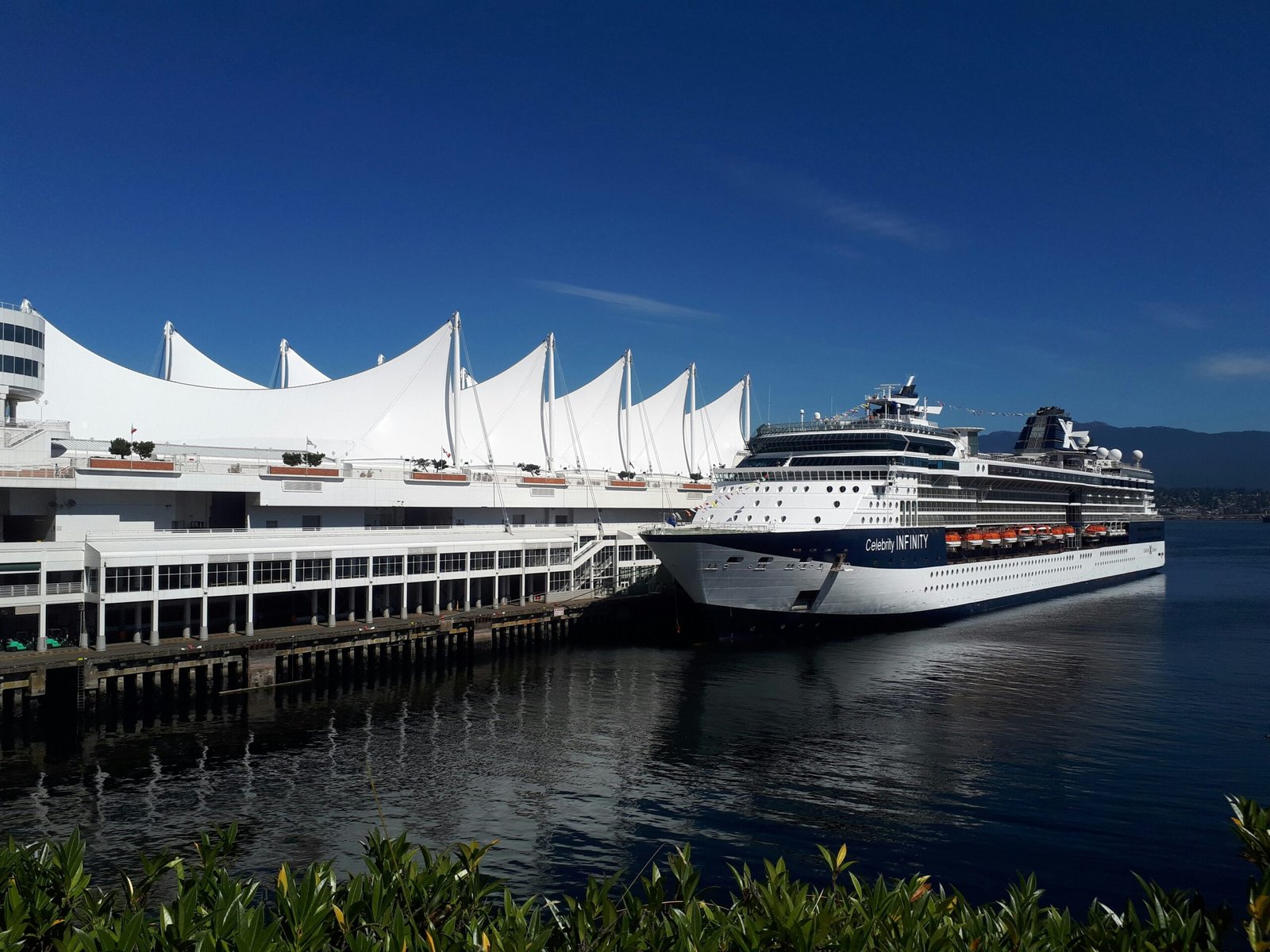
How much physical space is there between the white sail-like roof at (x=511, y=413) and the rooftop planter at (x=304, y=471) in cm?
1853

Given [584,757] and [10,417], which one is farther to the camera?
[10,417]

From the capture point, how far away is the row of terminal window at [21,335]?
1259 inches

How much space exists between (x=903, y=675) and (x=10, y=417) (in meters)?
33.3

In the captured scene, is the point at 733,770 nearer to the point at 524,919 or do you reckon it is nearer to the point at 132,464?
the point at 524,919

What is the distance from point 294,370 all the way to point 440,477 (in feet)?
90.4

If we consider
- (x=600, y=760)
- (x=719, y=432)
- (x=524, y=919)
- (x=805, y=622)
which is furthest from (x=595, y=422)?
(x=524, y=919)

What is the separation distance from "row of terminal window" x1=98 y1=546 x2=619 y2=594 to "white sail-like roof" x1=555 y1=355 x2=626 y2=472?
2499 centimetres

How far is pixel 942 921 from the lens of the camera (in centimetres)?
783

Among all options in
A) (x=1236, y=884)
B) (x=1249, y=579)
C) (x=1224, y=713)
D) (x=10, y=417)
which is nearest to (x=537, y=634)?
(x=10, y=417)

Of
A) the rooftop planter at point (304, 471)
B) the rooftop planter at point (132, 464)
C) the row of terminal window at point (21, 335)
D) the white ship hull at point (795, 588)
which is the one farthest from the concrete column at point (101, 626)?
the white ship hull at point (795, 588)

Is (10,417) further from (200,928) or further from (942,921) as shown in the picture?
(942,921)

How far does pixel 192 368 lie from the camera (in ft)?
188

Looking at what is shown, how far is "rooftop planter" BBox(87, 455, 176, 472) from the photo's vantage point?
31.4 meters

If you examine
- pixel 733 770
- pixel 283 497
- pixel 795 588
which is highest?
pixel 283 497
